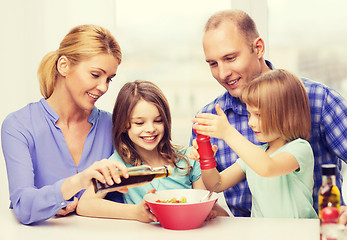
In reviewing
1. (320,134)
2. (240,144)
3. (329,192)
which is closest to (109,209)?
(240,144)

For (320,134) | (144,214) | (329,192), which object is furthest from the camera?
(320,134)

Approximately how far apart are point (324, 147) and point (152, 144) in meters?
0.68

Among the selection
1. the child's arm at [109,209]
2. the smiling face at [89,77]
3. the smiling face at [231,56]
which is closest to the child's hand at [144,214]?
the child's arm at [109,209]

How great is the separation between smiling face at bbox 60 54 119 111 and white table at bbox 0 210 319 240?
0.46m

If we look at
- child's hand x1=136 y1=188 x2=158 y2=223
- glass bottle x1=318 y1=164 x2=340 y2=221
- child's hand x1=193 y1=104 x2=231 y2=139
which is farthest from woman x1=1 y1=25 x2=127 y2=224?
glass bottle x1=318 y1=164 x2=340 y2=221

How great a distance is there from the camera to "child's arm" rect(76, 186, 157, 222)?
1456mm

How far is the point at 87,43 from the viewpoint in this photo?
1.76 metres

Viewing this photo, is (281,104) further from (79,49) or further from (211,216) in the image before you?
(79,49)

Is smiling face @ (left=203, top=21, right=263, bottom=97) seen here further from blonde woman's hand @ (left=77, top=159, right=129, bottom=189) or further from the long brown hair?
blonde woman's hand @ (left=77, top=159, right=129, bottom=189)

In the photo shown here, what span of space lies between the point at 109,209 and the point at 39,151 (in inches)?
15.0

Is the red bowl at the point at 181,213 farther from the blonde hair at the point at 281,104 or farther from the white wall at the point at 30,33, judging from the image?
the white wall at the point at 30,33

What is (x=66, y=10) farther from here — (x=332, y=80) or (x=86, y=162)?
(x=332, y=80)

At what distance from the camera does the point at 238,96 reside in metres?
1.91

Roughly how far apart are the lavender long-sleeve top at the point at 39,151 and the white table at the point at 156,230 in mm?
64
